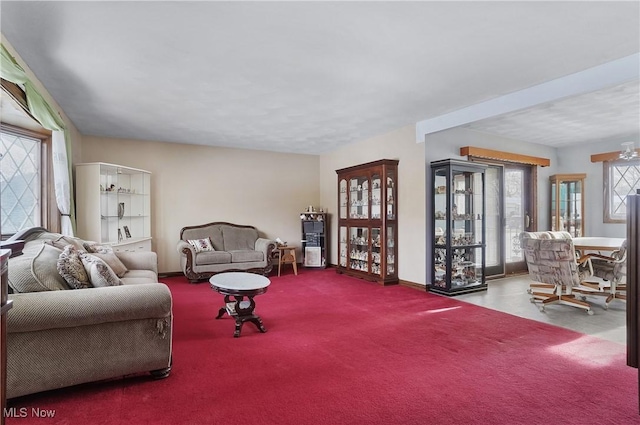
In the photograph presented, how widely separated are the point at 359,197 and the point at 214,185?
9.39 ft

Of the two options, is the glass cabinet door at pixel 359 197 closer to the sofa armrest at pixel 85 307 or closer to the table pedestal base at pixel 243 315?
the table pedestal base at pixel 243 315

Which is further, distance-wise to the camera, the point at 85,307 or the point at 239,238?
the point at 239,238

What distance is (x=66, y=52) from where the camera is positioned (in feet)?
8.93

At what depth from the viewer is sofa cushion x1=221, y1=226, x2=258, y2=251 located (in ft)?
20.7

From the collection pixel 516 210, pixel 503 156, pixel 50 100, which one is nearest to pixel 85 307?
pixel 50 100

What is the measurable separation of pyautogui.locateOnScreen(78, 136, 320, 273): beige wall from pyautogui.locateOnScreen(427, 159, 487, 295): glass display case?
3292mm

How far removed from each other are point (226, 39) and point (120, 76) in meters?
1.39

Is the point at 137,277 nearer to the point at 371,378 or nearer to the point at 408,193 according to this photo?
the point at 371,378

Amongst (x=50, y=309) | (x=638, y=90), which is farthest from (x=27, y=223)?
(x=638, y=90)

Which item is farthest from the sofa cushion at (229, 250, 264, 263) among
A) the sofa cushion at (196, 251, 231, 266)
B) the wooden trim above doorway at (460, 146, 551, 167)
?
the wooden trim above doorway at (460, 146, 551, 167)

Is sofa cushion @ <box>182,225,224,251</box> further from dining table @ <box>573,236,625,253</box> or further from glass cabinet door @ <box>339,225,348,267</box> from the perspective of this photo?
dining table @ <box>573,236,625,253</box>

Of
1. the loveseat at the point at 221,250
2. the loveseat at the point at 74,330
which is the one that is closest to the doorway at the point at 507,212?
the loveseat at the point at 221,250

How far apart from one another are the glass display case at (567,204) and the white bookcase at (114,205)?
7.49m

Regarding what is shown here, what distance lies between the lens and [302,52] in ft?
9.04
